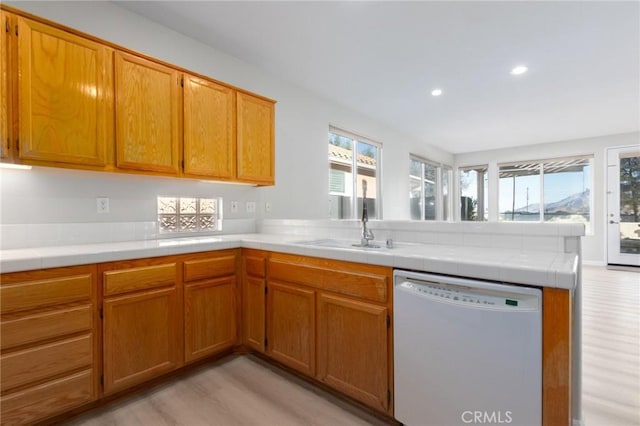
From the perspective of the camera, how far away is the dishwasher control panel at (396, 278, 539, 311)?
112cm

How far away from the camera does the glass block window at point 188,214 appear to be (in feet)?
8.09

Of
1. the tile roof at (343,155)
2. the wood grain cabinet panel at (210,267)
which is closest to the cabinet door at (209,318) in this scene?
the wood grain cabinet panel at (210,267)

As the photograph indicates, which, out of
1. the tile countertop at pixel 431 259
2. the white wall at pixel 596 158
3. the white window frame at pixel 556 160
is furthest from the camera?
the white window frame at pixel 556 160

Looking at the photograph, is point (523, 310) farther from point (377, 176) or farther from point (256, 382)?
point (377, 176)

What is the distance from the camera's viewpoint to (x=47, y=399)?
1.47 m

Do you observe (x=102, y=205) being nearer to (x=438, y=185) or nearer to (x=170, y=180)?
(x=170, y=180)

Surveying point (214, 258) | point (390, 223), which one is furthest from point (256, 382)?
point (390, 223)

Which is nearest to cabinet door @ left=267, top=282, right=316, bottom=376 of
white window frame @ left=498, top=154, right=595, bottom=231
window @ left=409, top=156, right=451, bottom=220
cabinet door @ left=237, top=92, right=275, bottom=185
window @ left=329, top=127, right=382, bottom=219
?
cabinet door @ left=237, top=92, right=275, bottom=185

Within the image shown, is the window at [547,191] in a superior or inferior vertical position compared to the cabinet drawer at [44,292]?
superior

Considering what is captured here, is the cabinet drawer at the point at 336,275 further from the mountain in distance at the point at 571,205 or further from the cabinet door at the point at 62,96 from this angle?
the mountain in distance at the point at 571,205

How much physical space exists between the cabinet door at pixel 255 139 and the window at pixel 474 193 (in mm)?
6465

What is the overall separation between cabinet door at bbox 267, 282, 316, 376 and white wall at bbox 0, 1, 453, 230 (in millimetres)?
1184

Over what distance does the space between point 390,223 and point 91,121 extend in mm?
2015

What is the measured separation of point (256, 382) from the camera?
77.6 inches
